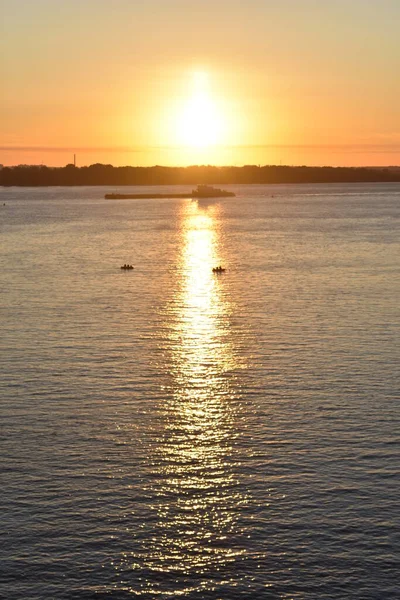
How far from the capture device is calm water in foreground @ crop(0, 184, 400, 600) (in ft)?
107

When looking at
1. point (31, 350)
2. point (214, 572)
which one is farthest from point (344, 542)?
point (31, 350)

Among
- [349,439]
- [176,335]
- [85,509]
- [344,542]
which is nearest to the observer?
[344,542]

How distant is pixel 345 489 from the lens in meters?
39.1

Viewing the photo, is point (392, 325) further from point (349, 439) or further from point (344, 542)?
point (344, 542)

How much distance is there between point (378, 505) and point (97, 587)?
13157 mm

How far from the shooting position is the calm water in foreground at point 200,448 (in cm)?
3272

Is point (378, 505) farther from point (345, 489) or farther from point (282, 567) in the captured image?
point (282, 567)

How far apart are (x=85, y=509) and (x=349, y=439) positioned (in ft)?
50.1

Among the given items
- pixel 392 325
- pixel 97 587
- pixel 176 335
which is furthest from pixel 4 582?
pixel 392 325

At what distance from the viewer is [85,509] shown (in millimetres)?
37406

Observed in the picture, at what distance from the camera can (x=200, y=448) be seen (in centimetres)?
4478

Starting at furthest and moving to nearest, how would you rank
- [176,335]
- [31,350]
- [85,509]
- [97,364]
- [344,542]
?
[176,335] < [31,350] < [97,364] < [85,509] < [344,542]

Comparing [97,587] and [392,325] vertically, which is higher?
[392,325]

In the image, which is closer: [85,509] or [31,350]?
[85,509]
